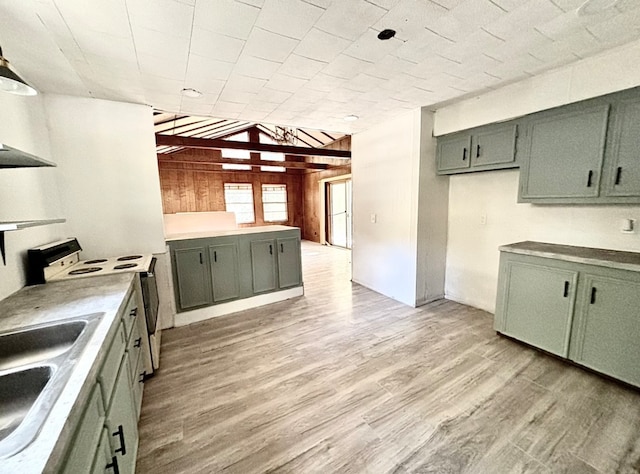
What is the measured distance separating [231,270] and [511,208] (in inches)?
131

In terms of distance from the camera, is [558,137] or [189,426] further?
[558,137]

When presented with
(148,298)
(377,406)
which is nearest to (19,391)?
(148,298)

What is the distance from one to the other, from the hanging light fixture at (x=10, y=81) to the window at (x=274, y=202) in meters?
8.68

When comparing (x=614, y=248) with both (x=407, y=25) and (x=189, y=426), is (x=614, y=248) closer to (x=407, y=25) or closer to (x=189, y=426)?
(x=407, y=25)

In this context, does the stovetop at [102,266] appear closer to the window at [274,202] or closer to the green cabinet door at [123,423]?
the green cabinet door at [123,423]

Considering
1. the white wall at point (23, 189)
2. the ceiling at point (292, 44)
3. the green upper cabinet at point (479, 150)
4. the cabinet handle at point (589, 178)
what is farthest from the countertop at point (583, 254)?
the white wall at point (23, 189)

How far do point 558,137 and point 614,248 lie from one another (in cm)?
105

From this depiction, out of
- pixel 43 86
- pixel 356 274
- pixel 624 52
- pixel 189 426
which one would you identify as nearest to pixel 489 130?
pixel 624 52

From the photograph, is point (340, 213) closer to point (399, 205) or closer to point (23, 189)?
point (399, 205)

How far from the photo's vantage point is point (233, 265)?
3418mm

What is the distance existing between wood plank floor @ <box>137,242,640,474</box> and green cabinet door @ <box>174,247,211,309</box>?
0.40 m

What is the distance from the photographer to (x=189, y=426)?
1729 millimetres

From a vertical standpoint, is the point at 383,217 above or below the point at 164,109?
below

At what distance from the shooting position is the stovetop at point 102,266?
6.74 feet
